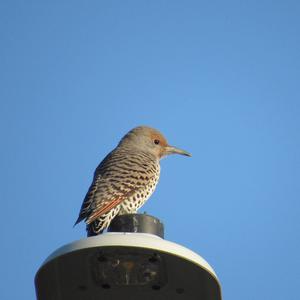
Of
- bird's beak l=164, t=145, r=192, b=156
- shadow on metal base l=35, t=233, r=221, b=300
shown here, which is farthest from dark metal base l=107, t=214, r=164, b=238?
bird's beak l=164, t=145, r=192, b=156

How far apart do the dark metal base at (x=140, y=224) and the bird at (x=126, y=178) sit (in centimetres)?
231

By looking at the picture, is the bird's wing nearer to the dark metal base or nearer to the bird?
the bird

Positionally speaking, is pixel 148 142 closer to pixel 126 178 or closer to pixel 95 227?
pixel 126 178

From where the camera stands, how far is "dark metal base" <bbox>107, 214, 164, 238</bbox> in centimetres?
462

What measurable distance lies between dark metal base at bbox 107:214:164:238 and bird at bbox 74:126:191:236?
91.1 inches

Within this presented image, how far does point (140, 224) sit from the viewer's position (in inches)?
183

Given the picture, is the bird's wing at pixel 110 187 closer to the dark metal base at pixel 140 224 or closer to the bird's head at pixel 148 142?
the bird's head at pixel 148 142

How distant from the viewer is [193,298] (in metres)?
4.36

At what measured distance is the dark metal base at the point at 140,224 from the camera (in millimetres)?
4621

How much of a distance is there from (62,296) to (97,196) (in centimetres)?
309

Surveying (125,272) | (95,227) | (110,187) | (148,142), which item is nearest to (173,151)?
(148,142)

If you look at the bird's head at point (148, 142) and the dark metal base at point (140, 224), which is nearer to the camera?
the dark metal base at point (140, 224)

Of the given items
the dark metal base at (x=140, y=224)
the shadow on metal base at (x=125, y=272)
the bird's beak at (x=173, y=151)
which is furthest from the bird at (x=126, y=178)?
the shadow on metal base at (x=125, y=272)

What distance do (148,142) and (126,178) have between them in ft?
5.11
